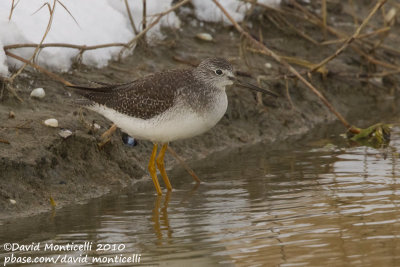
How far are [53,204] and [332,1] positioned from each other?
726cm

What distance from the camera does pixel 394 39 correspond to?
12.0 meters

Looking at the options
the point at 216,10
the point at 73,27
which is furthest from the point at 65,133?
the point at 216,10

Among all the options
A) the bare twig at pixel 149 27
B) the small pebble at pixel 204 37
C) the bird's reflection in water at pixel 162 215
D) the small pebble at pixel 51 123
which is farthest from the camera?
the small pebble at pixel 204 37

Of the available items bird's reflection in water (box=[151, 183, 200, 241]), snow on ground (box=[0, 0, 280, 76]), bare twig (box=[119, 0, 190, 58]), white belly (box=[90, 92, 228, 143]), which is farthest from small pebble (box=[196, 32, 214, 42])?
bird's reflection in water (box=[151, 183, 200, 241])

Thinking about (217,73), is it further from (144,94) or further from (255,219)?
(255,219)

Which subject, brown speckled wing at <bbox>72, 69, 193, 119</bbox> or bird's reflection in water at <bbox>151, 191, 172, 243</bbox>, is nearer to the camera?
bird's reflection in water at <bbox>151, 191, 172, 243</bbox>

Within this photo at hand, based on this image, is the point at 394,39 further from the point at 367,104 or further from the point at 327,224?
the point at 327,224

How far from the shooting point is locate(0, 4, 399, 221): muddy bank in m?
6.66

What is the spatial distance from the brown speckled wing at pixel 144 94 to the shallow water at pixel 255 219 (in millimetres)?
853

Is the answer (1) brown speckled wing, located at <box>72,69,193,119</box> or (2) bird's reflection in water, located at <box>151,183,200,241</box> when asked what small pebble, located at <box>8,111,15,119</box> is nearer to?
(1) brown speckled wing, located at <box>72,69,193,119</box>

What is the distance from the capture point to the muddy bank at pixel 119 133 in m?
6.66

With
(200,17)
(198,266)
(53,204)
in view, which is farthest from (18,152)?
(200,17)

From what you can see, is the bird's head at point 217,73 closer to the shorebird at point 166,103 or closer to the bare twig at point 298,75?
the shorebird at point 166,103

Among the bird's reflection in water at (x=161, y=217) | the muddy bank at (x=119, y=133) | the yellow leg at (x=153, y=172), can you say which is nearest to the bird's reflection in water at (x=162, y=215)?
the bird's reflection in water at (x=161, y=217)
